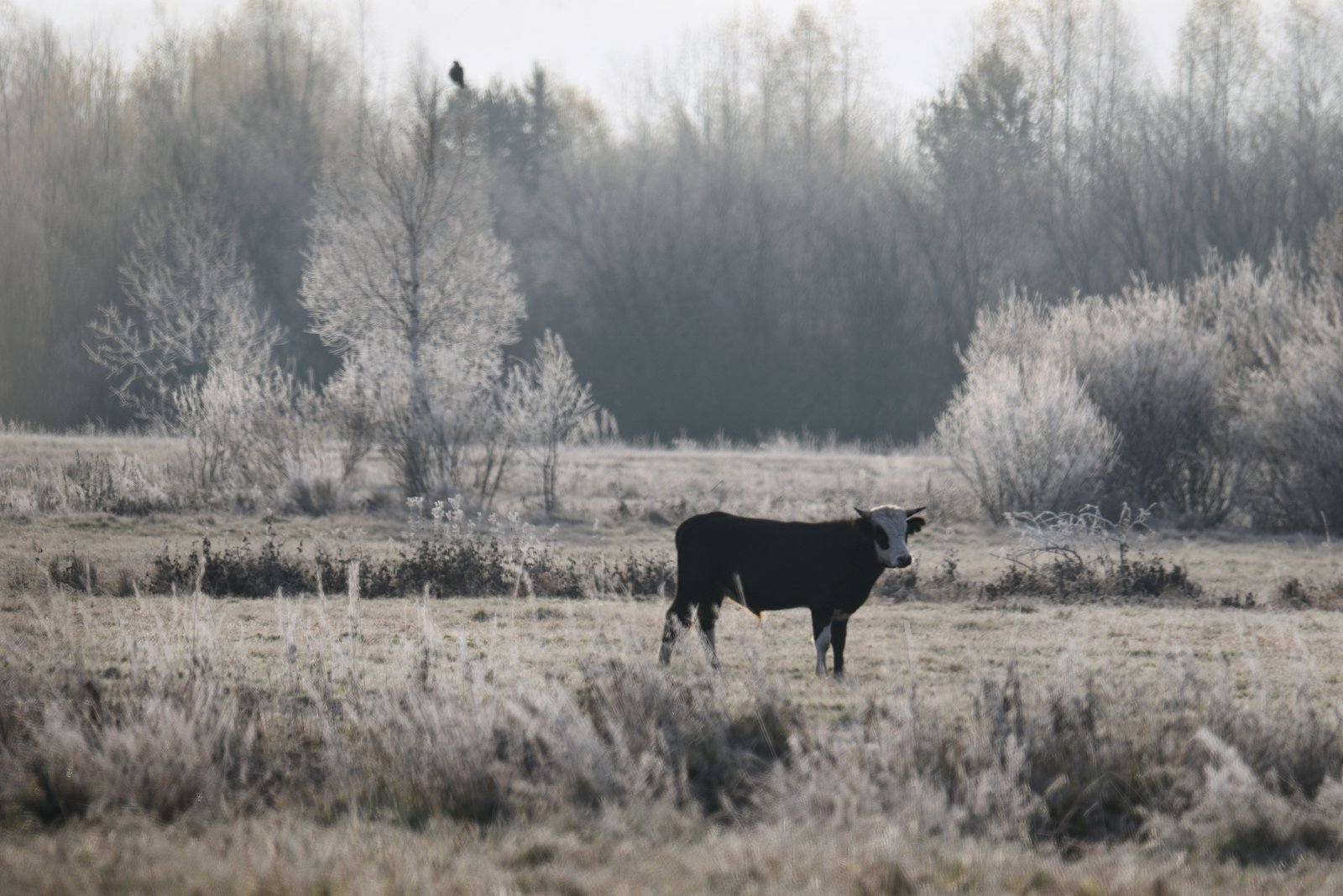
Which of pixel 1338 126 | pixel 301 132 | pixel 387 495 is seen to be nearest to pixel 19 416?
pixel 301 132

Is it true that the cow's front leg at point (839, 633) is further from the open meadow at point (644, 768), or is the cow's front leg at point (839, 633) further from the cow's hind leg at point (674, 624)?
the cow's hind leg at point (674, 624)

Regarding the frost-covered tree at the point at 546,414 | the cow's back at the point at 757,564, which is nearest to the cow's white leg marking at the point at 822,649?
the cow's back at the point at 757,564

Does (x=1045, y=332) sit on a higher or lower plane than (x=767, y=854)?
higher

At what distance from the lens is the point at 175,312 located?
52.2m

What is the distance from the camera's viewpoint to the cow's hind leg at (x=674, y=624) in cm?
1005

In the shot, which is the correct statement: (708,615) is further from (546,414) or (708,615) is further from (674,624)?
(546,414)

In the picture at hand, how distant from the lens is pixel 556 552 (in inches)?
782

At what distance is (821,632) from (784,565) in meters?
0.71

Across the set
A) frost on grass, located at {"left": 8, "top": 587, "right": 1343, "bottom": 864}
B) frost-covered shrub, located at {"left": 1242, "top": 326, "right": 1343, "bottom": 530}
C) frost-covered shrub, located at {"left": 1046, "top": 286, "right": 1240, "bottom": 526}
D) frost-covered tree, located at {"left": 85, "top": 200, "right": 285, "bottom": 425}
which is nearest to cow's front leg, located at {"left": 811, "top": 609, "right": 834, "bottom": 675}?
frost on grass, located at {"left": 8, "top": 587, "right": 1343, "bottom": 864}

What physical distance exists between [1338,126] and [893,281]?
2074cm

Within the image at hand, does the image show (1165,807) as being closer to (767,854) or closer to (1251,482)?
(767,854)

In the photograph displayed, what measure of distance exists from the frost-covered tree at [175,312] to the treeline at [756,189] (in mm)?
1314

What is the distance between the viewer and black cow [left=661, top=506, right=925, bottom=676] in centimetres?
1031

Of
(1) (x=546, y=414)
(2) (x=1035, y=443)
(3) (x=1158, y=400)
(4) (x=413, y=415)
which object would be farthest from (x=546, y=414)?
(3) (x=1158, y=400)
